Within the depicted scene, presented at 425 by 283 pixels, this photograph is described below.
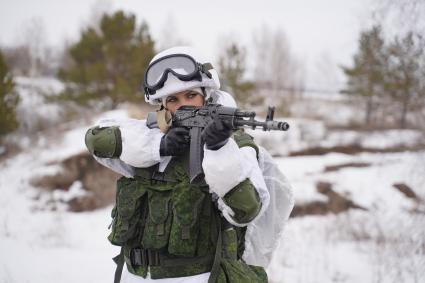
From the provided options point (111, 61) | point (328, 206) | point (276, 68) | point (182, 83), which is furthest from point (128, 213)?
point (276, 68)

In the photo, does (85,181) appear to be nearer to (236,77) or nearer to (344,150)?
(236,77)

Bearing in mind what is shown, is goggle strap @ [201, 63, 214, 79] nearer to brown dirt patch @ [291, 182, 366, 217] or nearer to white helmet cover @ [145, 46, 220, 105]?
white helmet cover @ [145, 46, 220, 105]

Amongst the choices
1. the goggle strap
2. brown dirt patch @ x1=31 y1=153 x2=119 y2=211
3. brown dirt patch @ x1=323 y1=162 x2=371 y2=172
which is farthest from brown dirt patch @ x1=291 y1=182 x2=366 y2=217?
the goggle strap

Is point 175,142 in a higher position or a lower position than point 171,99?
lower

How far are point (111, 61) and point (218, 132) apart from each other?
16.2 m

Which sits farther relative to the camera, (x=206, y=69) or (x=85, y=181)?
(x=85, y=181)

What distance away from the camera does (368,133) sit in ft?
74.4

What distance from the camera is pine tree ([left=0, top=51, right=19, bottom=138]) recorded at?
1348cm

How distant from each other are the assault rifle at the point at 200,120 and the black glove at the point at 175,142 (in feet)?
0.13

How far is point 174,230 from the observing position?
6.10ft

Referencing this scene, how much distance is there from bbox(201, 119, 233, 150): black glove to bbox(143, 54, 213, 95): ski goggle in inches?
22.0

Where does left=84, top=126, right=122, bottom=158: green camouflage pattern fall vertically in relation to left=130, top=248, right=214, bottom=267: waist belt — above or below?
above

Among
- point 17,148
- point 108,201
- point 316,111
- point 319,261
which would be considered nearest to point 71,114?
point 17,148

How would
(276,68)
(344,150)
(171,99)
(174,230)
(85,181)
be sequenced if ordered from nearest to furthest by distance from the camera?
(174,230) → (171,99) → (85,181) → (344,150) → (276,68)
